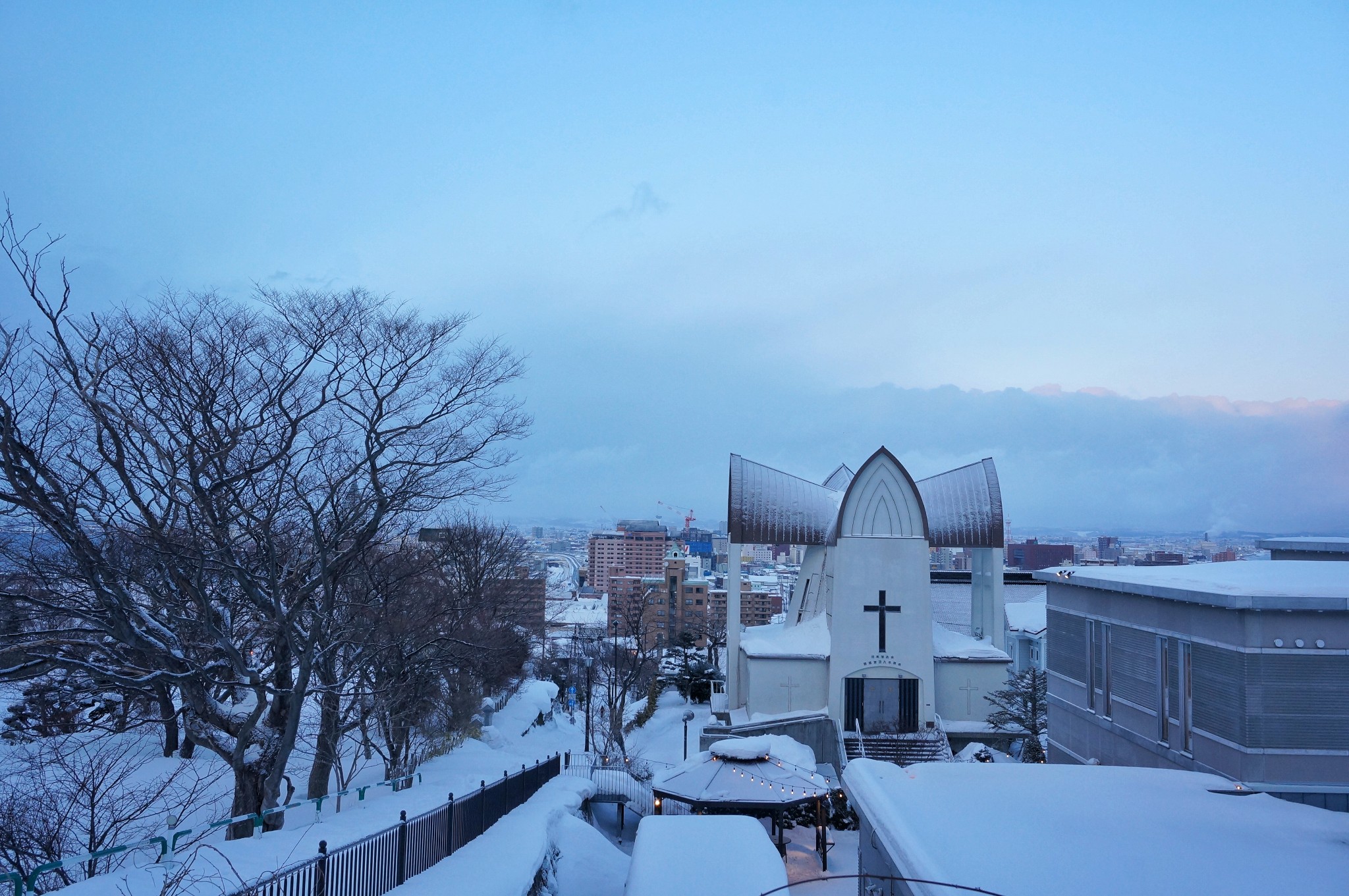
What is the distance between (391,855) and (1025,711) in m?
19.8

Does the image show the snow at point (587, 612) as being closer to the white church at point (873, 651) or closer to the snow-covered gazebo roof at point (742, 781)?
the white church at point (873, 651)

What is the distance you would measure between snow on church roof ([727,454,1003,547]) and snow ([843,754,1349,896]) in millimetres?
19974

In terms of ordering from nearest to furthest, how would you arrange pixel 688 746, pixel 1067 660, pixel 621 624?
pixel 1067 660 → pixel 688 746 → pixel 621 624

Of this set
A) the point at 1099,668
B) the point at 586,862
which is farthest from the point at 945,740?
the point at 586,862

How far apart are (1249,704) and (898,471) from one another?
18400 millimetres

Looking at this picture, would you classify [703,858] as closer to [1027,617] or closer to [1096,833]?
[1096,833]

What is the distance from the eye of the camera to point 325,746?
1366 cm

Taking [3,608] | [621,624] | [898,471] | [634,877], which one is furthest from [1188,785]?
[621,624]

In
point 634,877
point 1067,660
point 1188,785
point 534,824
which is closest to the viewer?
point 1188,785

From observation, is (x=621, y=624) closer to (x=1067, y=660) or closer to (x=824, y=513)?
(x=824, y=513)

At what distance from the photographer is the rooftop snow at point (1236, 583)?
812 centimetres

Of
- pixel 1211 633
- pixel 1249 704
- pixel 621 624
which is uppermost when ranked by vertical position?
pixel 1211 633

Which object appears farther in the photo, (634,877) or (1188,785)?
(634,877)

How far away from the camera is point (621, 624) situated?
73.4m
